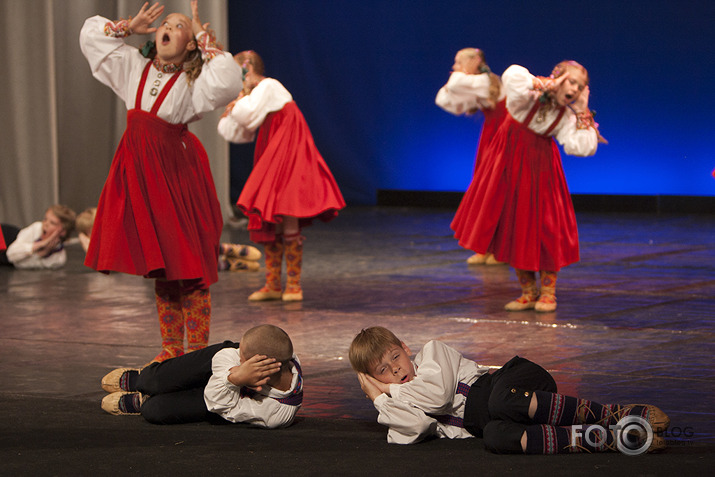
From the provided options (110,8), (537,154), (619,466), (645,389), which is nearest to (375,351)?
(619,466)

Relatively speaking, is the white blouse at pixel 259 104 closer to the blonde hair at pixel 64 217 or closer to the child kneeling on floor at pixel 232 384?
the blonde hair at pixel 64 217

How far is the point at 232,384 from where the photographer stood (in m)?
2.62

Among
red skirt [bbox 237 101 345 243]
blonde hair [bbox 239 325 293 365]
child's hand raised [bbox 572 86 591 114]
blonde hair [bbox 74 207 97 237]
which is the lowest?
blonde hair [bbox 74 207 97 237]

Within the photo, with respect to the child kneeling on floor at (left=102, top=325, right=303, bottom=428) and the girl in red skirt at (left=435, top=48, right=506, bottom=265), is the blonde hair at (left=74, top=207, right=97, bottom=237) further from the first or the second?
the child kneeling on floor at (left=102, top=325, right=303, bottom=428)

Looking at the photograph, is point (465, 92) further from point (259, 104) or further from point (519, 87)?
point (259, 104)

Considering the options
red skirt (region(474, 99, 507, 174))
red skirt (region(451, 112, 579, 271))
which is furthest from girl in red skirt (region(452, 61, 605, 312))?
red skirt (region(474, 99, 507, 174))

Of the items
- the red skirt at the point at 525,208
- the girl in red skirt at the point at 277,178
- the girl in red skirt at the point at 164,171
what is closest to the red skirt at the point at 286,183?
the girl in red skirt at the point at 277,178

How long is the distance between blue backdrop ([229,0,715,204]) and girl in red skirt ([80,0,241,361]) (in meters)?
7.19

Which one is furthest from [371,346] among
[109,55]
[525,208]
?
[525,208]

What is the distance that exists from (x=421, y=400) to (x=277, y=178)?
7.90 ft

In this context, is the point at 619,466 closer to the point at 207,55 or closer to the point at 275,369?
the point at 275,369

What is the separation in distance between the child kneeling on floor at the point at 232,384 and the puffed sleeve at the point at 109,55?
3.48ft

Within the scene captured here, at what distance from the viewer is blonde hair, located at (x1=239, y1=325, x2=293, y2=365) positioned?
259 cm

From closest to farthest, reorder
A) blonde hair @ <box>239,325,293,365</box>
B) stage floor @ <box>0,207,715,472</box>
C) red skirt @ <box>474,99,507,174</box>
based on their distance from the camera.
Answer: blonde hair @ <box>239,325,293,365</box>
stage floor @ <box>0,207,715,472</box>
red skirt @ <box>474,99,507,174</box>
